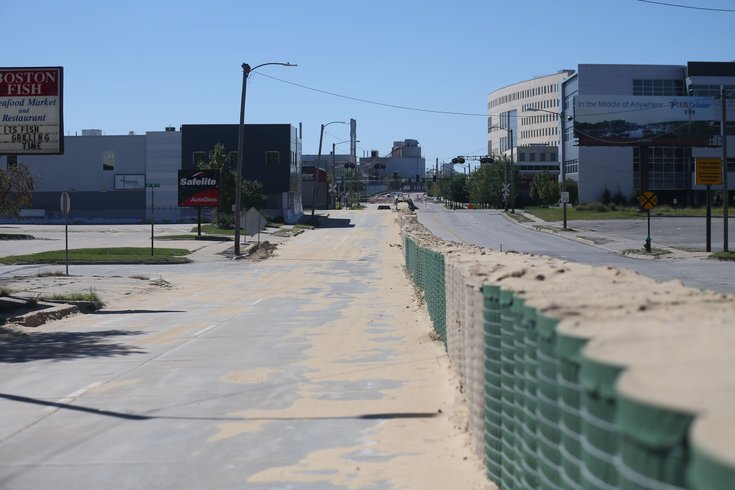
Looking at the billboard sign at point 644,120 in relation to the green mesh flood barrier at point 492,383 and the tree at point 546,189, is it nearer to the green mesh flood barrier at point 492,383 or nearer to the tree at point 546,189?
the tree at point 546,189

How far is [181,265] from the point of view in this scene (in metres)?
46.2

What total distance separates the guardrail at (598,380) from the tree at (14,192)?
747 inches

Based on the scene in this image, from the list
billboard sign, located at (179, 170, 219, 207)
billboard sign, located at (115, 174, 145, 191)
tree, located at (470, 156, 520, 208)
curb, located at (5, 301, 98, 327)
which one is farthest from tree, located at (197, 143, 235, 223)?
curb, located at (5, 301, 98, 327)

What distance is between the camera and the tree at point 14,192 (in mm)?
25328

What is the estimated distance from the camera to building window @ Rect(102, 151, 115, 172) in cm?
10150

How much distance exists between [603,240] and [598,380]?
2419 inches

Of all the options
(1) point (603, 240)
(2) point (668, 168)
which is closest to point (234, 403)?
(1) point (603, 240)

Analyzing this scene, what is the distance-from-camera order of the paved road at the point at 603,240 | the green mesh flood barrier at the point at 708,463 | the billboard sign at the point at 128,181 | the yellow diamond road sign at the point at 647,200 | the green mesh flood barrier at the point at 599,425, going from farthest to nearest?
the billboard sign at the point at 128,181 → the yellow diamond road sign at the point at 647,200 → the paved road at the point at 603,240 → the green mesh flood barrier at the point at 599,425 → the green mesh flood barrier at the point at 708,463

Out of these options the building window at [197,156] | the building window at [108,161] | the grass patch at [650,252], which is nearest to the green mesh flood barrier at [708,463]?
the grass patch at [650,252]

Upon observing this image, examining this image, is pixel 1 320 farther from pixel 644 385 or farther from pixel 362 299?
pixel 644 385

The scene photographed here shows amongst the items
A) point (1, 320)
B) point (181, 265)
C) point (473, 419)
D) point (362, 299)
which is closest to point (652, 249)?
point (181, 265)

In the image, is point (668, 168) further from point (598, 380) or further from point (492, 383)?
point (598, 380)

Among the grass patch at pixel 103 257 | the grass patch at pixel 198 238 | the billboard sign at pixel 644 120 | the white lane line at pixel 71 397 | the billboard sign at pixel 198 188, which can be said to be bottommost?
the white lane line at pixel 71 397

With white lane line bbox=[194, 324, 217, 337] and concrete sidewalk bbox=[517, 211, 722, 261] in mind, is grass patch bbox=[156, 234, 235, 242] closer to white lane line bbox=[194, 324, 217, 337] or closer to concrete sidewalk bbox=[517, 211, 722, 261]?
concrete sidewalk bbox=[517, 211, 722, 261]
